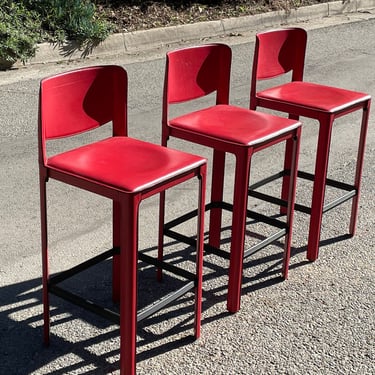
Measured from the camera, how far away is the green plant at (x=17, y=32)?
8.09m

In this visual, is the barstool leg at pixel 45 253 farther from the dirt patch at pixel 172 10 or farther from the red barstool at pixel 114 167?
the dirt patch at pixel 172 10

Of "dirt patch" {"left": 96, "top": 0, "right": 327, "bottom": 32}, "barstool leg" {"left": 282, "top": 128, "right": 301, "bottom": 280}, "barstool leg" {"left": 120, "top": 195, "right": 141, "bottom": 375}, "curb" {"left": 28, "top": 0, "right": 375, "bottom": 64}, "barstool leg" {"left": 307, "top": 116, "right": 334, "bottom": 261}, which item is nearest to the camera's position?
"barstool leg" {"left": 120, "top": 195, "right": 141, "bottom": 375}

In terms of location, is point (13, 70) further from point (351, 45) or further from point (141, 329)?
point (141, 329)

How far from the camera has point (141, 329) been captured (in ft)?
12.4

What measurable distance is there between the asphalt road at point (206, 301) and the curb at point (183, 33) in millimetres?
2591

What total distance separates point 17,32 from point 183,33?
2350 millimetres

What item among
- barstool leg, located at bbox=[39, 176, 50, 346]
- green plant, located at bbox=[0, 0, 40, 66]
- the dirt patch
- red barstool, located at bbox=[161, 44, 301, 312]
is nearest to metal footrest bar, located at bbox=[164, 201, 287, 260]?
red barstool, located at bbox=[161, 44, 301, 312]

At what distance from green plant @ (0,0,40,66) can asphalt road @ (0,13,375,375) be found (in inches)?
82.0

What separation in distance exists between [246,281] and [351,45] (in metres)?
6.42

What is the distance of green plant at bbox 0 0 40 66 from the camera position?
→ 8086 mm

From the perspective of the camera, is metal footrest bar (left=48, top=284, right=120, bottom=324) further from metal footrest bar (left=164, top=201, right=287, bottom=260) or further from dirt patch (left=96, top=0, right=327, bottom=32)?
dirt patch (left=96, top=0, right=327, bottom=32)

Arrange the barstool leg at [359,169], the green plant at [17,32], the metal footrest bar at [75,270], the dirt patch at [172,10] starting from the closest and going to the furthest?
the metal footrest bar at [75,270] → the barstool leg at [359,169] → the green plant at [17,32] → the dirt patch at [172,10]

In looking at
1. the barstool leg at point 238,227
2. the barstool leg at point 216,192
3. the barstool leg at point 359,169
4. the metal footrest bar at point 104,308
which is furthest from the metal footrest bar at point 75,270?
the barstool leg at point 359,169

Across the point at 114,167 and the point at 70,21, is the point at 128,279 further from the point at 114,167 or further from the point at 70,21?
the point at 70,21
